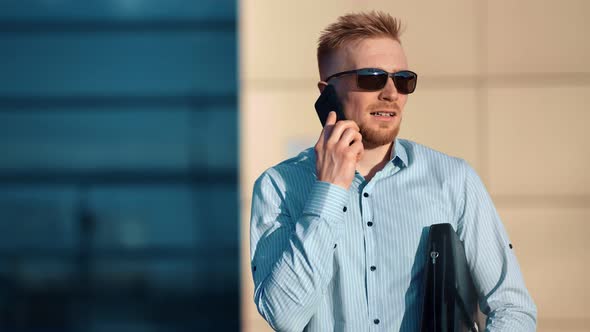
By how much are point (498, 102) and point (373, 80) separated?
11.3ft

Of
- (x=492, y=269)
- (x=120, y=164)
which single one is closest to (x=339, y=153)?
(x=492, y=269)

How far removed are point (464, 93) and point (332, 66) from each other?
3.27m

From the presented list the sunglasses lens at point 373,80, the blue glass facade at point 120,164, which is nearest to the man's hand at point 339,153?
the sunglasses lens at point 373,80

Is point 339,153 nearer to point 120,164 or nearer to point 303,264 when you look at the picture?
point 303,264

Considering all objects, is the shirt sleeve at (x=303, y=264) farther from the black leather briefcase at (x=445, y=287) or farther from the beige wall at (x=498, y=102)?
the beige wall at (x=498, y=102)

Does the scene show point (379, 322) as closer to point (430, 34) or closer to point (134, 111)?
Answer: point (430, 34)

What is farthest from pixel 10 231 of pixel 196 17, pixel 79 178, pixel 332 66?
pixel 332 66

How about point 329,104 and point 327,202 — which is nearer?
point 327,202

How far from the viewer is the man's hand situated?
95.7 inches

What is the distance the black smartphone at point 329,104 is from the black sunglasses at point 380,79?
120 millimetres

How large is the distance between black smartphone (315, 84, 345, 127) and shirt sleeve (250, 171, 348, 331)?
1.04 ft

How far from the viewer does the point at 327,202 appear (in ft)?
7.85

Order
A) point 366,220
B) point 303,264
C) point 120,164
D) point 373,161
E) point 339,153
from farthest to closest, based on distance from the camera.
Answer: point 120,164 < point 373,161 < point 366,220 < point 339,153 < point 303,264

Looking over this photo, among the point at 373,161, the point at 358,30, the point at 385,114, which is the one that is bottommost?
the point at 373,161
